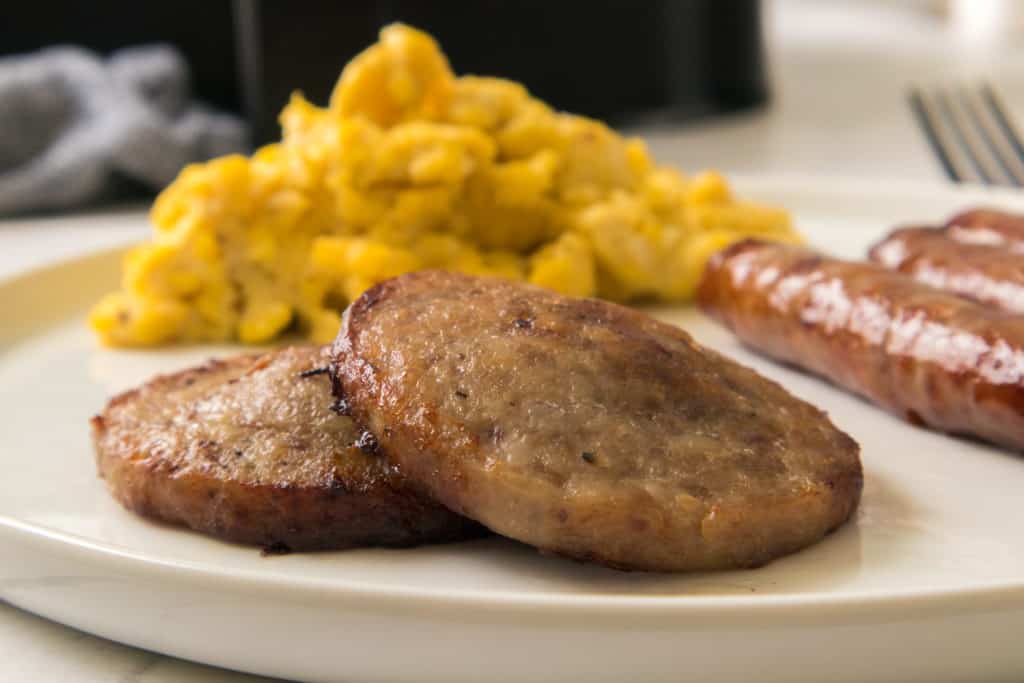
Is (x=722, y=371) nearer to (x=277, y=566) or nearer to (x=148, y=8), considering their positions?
(x=277, y=566)

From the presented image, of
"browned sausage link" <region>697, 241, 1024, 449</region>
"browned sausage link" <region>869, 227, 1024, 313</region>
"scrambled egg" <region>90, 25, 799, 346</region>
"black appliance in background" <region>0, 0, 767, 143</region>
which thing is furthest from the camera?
"black appliance in background" <region>0, 0, 767, 143</region>

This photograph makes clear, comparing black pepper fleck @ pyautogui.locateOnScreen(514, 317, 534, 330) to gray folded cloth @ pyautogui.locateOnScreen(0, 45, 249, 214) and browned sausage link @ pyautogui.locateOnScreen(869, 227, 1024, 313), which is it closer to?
browned sausage link @ pyautogui.locateOnScreen(869, 227, 1024, 313)

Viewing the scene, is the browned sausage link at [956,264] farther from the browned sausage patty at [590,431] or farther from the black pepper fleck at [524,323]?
the black pepper fleck at [524,323]

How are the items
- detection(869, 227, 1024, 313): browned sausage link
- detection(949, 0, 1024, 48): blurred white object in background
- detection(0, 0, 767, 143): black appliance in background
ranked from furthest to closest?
detection(949, 0, 1024, 48): blurred white object in background → detection(0, 0, 767, 143): black appliance in background → detection(869, 227, 1024, 313): browned sausage link

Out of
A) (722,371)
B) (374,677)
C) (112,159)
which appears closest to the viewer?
(374,677)

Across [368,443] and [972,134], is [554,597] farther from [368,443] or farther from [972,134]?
[972,134]

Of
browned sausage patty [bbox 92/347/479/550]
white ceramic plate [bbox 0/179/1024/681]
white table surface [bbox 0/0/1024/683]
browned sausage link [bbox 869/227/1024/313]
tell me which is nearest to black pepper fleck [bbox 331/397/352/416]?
browned sausage patty [bbox 92/347/479/550]

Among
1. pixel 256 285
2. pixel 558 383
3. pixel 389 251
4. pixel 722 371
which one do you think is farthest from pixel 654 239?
pixel 558 383
